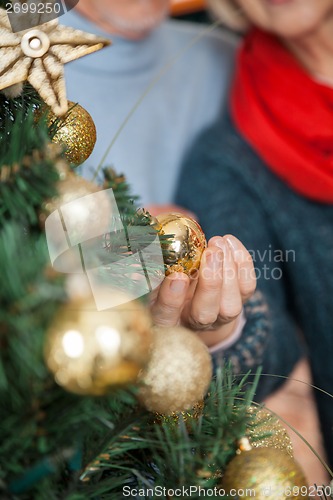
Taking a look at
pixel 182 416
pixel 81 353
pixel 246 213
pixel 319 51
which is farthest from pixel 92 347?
pixel 319 51

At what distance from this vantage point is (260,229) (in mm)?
902

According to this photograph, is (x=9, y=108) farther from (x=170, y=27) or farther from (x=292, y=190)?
(x=170, y=27)

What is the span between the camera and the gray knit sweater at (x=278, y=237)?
2.79 feet

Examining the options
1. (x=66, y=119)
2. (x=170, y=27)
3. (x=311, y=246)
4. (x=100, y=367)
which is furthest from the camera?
(x=170, y=27)

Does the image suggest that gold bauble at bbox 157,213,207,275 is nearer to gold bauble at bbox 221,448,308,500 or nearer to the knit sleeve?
gold bauble at bbox 221,448,308,500

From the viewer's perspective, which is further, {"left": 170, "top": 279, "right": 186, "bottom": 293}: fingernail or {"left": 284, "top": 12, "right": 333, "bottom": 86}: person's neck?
{"left": 284, "top": 12, "right": 333, "bottom": 86}: person's neck

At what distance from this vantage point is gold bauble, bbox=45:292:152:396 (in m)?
0.25

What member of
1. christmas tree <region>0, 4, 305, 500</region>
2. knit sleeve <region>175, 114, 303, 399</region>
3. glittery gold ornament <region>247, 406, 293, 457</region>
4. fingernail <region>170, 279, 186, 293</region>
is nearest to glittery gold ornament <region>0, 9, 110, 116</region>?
christmas tree <region>0, 4, 305, 500</region>

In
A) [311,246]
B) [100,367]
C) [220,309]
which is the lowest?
[311,246]

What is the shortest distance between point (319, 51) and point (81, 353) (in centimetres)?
85

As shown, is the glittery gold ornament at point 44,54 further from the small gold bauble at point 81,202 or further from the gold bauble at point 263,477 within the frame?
the gold bauble at point 263,477

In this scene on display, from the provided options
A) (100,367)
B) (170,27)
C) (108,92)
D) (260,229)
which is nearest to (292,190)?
(260,229)

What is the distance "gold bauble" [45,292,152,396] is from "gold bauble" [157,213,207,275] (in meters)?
0.11

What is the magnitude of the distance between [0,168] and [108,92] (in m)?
0.68
